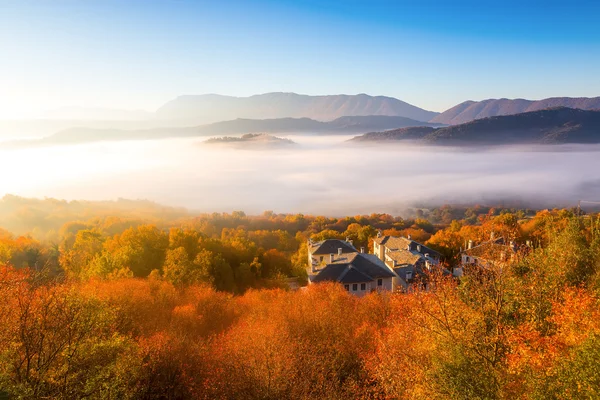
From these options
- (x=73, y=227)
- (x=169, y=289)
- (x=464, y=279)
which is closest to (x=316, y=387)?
(x=464, y=279)

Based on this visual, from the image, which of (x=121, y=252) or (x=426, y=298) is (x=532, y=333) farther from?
(x=121, y=252)

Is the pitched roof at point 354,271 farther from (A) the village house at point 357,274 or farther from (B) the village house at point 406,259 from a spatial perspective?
(B) the village house at point 406,259

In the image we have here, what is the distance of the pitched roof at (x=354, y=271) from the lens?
40188mm

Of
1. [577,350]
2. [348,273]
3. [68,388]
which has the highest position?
[577,350]

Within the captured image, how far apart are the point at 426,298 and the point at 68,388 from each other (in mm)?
19308

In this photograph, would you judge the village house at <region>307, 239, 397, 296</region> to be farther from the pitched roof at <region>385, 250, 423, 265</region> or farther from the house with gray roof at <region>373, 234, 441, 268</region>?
the house with gray roof at <region>373, 234, 441, 268</region>

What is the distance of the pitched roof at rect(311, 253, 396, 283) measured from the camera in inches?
1582

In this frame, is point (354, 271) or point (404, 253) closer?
point (354, 271)

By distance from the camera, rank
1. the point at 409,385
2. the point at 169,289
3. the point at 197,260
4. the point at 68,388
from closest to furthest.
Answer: the point at 68,388 < the point at 409,385 < the point at 169,289 < the point at 197,260

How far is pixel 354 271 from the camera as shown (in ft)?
134

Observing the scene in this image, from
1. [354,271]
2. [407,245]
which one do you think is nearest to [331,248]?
[407,245]

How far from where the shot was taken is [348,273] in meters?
40.5

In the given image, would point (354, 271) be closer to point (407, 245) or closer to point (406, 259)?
point (406, 259)

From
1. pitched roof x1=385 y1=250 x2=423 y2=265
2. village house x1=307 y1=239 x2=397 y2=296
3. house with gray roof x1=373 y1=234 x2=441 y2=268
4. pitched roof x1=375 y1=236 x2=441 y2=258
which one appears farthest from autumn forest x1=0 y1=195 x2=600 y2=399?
pitched roof x1=375 y1=236 x2=441 y2=258
